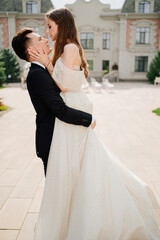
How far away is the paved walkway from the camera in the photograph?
283cm

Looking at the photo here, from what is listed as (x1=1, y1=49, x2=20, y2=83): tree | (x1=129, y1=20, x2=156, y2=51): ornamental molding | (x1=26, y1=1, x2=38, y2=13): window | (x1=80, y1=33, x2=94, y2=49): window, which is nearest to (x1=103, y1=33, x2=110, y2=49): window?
(x1=80, y1=33, x2=94, y2=49): window

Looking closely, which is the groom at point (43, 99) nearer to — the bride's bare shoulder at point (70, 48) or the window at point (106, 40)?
the bride's bare shoulder at point (70, 48)

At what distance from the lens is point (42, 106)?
1.99m

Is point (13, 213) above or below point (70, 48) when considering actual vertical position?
below

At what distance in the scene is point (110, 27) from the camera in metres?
27.7

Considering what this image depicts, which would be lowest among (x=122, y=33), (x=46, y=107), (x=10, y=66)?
(x=46, y=107)

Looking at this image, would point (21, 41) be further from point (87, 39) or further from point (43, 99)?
point (87, 39)

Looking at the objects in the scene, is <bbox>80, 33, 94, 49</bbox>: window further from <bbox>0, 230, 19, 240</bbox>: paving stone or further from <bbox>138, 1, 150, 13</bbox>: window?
<bbox>0, 230, 19, 240</bbox>: paving stone

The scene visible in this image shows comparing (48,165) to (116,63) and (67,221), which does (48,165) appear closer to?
(67,221)

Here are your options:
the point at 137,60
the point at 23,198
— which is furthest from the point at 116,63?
the point at 23,198

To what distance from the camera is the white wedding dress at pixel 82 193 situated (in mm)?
2029

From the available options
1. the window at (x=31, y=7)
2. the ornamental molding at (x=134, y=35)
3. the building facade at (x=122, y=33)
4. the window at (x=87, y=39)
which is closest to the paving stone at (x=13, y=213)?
the building facade at (x=122, y=33)

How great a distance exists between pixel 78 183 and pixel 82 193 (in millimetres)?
97

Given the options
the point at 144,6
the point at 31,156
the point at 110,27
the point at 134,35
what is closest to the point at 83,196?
the point at 31,156
